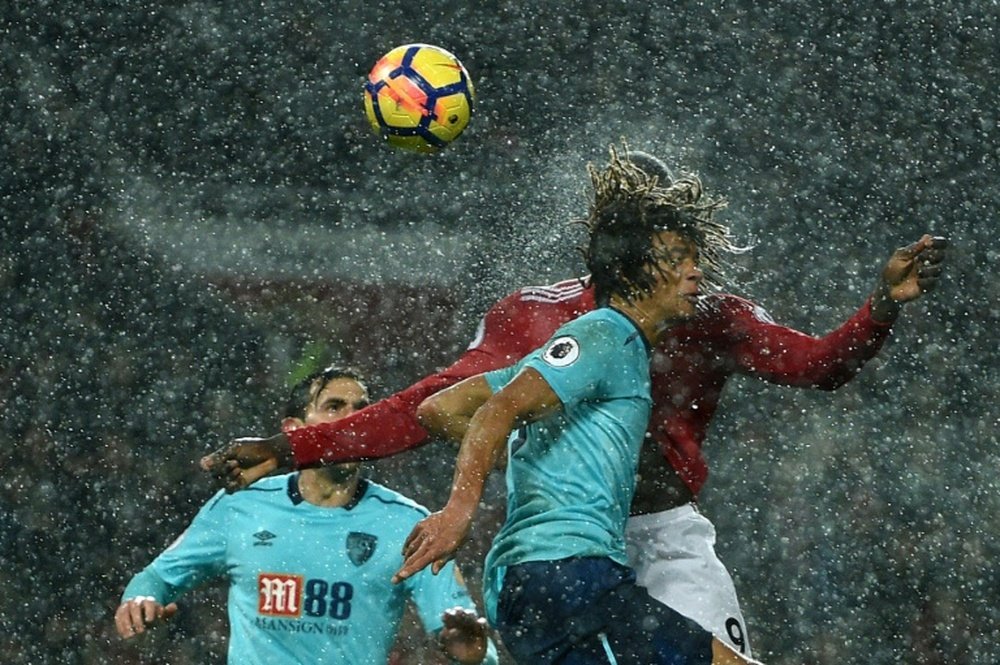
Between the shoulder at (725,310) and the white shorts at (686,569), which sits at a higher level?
the shoulder at (725,310)

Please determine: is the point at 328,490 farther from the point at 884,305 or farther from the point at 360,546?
the point at 884,305

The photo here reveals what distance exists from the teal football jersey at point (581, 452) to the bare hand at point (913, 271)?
651 mm

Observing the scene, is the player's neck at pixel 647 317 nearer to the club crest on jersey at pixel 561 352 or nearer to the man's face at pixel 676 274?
the man's face at pixel 676 274

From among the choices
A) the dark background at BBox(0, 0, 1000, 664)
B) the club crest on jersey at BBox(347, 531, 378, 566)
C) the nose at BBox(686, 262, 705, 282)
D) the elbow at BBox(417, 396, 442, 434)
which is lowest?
the dark background at BBox(0, 0, 1000, 664)

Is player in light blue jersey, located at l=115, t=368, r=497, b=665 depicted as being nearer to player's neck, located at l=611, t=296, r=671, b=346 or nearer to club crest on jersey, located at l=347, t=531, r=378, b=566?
club crest on jersey, located at l=347, t=531, r=378, b=566

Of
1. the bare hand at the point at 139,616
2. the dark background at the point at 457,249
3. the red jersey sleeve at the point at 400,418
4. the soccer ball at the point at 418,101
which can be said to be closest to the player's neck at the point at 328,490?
the red jersey sleeve at the point at 400,418

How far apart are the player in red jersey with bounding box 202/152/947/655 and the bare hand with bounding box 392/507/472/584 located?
0.79 meters

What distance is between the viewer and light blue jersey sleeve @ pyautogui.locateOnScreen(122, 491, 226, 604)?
4211 millimetres

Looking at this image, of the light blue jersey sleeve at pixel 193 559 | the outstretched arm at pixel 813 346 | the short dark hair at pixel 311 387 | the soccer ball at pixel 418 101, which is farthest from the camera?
the soccer ball at pixel 418 101

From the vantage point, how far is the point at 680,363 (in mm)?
3703

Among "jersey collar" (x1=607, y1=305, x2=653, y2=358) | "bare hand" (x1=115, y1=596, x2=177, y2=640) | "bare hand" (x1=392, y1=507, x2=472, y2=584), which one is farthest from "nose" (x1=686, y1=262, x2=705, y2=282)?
"bare hand" (x1=115, y1=596, x2=177, y2=640)

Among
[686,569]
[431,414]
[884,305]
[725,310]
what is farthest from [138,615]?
[884,305]

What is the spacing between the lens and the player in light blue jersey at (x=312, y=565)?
408cm

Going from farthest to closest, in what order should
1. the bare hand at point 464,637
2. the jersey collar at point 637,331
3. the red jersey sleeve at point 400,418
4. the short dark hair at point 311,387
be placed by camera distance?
the short dark hair at point 311,387 → the red jersey sleeve at point 400,418 → the bare hand at point 464,637 → the jersey collar at point 637,331
